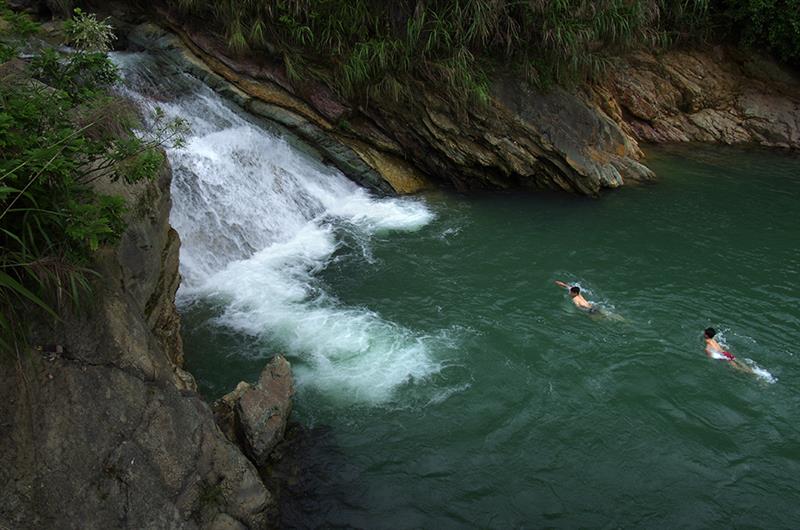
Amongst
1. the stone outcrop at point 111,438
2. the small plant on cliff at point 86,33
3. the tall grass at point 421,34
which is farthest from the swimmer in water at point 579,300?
the small plant on cliff at point 86,33

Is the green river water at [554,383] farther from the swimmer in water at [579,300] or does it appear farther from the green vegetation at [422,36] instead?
the green vegetation at [422,36]

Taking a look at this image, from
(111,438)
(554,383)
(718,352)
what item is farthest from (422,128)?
(111,438)

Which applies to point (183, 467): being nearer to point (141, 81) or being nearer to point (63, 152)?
point (63, 152)

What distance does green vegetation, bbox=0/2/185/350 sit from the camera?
13.0ft

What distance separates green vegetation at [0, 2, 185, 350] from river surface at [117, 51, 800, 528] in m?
3.12

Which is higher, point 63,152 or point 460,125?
point 63,152

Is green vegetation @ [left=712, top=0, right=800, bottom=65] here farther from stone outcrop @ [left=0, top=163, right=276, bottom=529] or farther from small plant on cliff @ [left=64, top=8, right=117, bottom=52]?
stone outcrop @ [left=0, top=163, right=276, bottom=529]

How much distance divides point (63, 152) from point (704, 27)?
69.5 ft

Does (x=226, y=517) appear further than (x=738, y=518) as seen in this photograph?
No

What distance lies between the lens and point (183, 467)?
15.9 feet

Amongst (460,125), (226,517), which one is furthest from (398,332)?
(460,125)

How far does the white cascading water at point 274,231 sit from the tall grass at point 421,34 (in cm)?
200

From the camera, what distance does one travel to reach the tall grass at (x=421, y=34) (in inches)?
514

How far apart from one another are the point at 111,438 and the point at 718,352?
26.2 ft
